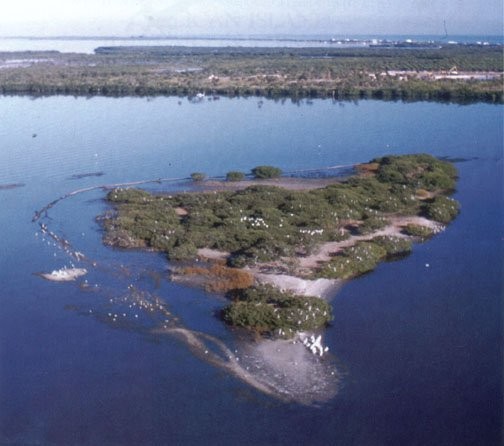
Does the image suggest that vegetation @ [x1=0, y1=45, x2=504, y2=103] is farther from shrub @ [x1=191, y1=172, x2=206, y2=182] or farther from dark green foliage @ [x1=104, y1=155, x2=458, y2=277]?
dark green foliage @ [x1=104, y1=155, x2=458, y2=277]

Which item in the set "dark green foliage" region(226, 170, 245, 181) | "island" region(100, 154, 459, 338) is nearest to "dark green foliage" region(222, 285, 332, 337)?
"island" region(100, 154, 459, 338)

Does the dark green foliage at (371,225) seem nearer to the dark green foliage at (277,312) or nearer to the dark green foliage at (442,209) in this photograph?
the dark green foliage at (442,209)

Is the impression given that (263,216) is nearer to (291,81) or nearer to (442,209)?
(442,209)

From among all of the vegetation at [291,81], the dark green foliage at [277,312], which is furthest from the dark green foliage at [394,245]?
the vegetation at [291,81]

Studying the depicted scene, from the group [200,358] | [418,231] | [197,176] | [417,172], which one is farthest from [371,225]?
[197,176]

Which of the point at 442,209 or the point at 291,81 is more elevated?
the point at 291,81
